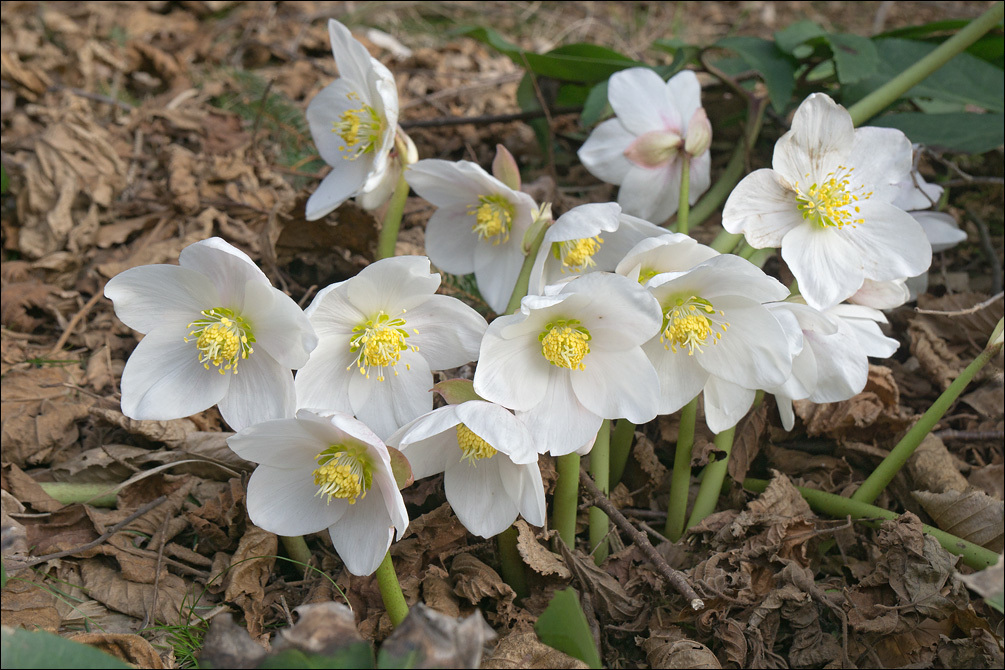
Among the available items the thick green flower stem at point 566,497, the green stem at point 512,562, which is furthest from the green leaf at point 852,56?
the green stem at point 512,562

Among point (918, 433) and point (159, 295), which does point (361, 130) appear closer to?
point (159, 295)

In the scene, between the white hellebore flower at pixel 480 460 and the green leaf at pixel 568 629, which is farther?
the white hellebore flower at pixel 480 460

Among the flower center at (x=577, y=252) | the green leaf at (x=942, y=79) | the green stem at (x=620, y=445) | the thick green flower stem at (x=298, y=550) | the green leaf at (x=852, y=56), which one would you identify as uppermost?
the green leaf at (x=852, y=56)

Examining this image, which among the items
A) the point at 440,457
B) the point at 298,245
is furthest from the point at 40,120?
the point at 440,457

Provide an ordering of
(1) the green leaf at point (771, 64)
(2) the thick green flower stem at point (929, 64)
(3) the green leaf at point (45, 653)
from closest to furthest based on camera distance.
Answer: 1. (3) the green leaf at point (45, 653)
2. (2) the thick green flower stem at point (929, 64)
3. (1) the green leaf at point (771, 64)

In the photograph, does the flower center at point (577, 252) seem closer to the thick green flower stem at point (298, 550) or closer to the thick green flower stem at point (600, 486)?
the thick green flower stem at point (600, 486)

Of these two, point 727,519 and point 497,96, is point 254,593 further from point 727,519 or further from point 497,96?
point 497,96

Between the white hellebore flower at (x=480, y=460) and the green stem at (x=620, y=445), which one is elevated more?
the white hellebore flower at (x=480, y=460)

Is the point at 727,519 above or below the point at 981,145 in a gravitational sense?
below
